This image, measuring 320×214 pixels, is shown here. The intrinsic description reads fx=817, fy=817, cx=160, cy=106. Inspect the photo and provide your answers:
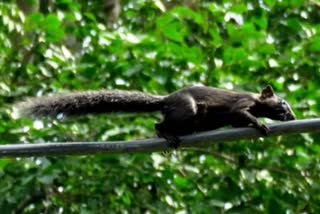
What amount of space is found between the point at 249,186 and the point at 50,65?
6.95ft

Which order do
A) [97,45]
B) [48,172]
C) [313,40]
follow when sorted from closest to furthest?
[48,172] < [313,40] < [97,45]

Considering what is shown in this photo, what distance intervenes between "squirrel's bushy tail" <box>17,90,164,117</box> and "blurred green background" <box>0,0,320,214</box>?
971mm

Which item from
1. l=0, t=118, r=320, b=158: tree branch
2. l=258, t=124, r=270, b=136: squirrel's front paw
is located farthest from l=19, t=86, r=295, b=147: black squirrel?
l=0, t=118, r=320, b=158: tree branch

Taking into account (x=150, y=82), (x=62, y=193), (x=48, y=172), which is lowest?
(x=62, y=193)

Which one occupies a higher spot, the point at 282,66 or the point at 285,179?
A: the point at 282,66

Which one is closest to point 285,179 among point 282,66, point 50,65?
point 282,66

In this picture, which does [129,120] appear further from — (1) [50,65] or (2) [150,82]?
(1) [50,65]

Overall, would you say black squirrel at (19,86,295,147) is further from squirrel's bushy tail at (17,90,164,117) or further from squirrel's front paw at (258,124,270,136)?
squirrel's front paw at (258,124,270,136)

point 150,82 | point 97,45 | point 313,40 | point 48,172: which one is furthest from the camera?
point 97,45

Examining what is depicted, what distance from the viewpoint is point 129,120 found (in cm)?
645

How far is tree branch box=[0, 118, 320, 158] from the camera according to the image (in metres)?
3.54

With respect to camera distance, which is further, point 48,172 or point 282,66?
point 282,66

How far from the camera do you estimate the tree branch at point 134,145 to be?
11.6 feet

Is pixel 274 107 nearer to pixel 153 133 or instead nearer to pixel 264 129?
pixel 264 129
